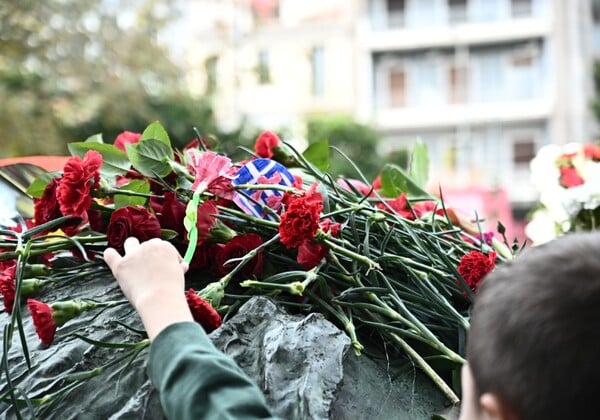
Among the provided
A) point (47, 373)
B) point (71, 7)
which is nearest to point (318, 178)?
point (47, 373)

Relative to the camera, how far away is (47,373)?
1287 millimetres

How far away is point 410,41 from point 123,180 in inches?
963

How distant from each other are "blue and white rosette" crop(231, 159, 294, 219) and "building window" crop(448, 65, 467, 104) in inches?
960

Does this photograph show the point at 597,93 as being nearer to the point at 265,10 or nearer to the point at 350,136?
the point at 350,136

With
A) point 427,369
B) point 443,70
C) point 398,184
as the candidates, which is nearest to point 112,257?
point 427,369

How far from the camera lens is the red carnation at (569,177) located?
261cm

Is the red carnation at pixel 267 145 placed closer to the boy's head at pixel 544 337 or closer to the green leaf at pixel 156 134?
the green leaf at pixel 156 134

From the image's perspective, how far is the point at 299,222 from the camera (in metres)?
1.31

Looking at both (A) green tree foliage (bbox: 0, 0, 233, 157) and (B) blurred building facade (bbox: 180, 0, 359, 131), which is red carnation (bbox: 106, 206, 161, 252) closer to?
(A) green tree foliage (bbox: 0, 0, 233, 157)

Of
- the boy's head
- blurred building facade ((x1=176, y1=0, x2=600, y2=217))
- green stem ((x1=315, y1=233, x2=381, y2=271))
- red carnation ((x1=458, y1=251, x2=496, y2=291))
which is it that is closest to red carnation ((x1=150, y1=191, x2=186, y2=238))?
green stem ((x1=315, y1=233, x2=381, y2=271))

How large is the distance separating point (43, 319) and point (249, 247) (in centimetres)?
31

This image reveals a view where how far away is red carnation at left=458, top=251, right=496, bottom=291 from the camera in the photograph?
1.40m

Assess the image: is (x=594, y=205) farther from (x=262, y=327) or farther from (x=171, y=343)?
(x=171, y=343)

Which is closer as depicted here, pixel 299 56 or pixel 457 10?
pixel 457 10
